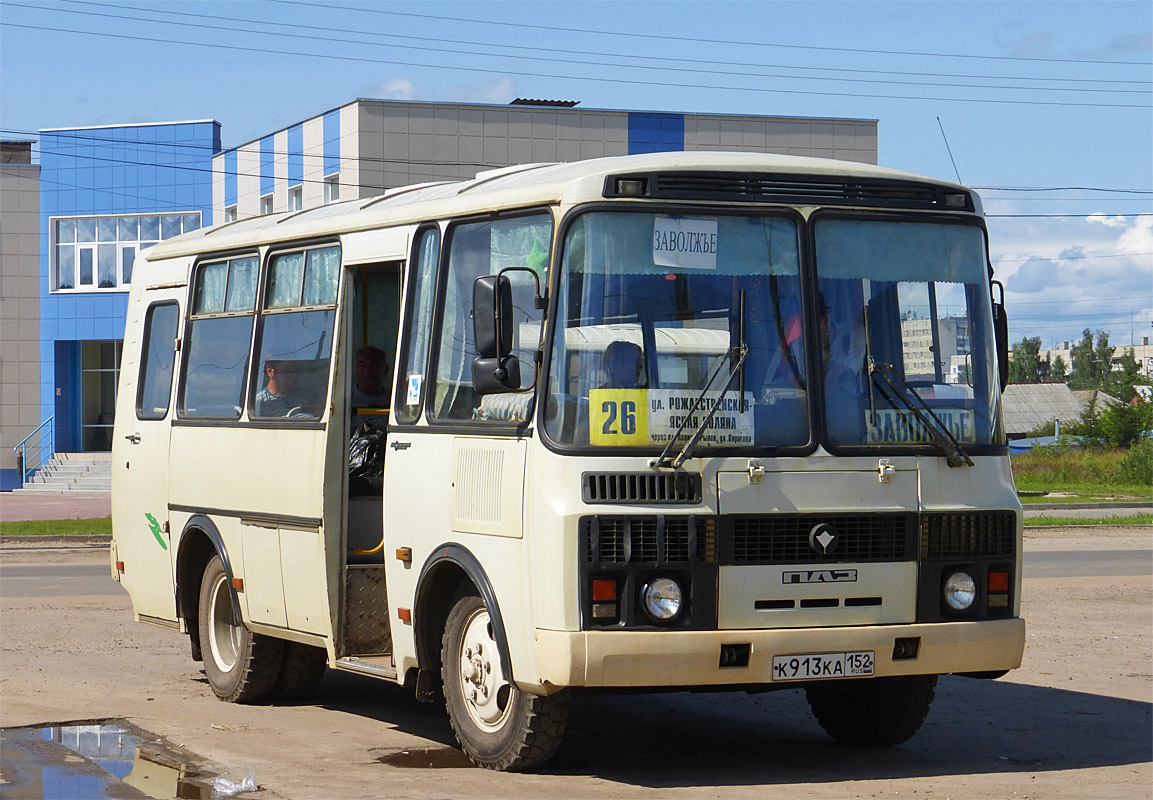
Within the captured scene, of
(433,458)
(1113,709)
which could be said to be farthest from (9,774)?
(1113,709)

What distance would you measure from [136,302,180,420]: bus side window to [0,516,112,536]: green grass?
15.9m

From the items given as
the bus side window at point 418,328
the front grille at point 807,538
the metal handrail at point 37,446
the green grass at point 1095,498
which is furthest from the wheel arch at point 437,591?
the metal handrail at point 37,446

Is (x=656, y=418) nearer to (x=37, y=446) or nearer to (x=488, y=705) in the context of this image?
(x=488, y=705)

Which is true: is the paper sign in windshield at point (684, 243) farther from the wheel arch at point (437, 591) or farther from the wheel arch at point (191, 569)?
the wheel arch at point (191, 569)

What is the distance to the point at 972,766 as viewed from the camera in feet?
Answer: 27.8

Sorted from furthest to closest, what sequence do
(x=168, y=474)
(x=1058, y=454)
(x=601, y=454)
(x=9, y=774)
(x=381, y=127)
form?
(x=1058, y=454), (x=381, y=127), (x=168, y=474), (x=9, y=774), (x=601, y=454)

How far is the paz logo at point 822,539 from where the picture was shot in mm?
7750

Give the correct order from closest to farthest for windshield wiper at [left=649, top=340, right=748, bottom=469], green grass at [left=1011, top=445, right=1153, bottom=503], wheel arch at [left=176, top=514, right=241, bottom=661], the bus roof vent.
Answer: windshield wiper at [left=649, top=340, right=748, bottom=469]
the bus roof vent
wheel arch at [left=176, top=514, right=241, bottom=661]
green grass at [left=1011, top=445, right=1153, bottom=503]

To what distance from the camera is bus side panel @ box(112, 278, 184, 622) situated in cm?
1169

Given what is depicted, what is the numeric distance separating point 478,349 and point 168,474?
15.0 ft

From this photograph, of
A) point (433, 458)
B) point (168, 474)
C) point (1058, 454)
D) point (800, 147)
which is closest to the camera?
point (433, 458)

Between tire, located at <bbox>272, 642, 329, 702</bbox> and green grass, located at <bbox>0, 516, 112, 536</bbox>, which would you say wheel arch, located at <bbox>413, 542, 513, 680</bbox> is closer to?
tire, located at <bbox>272, 642, 329, 702</bbox>

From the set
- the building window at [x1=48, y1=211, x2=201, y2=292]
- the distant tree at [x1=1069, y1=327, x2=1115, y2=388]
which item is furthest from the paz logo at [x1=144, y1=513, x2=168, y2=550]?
the distant tree at [x1=1069, y1=327, x2=1115, y2=388]

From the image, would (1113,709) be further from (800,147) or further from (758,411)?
(800,147)
